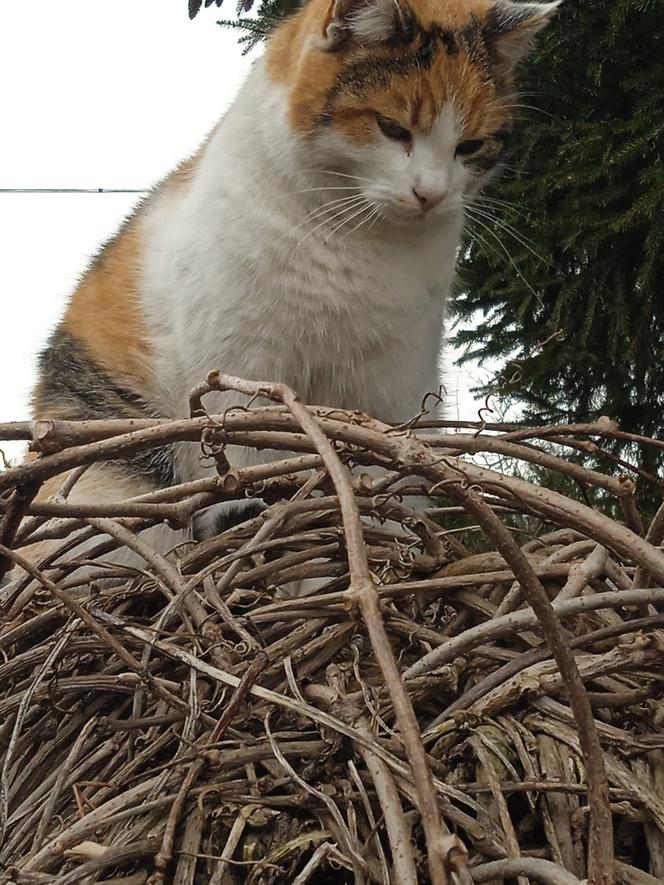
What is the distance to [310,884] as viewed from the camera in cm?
63

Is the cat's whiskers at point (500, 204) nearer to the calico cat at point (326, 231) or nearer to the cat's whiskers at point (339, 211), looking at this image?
the calico cat at point (326, 231)

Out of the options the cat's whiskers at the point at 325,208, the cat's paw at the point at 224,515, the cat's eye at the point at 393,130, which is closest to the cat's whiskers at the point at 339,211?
the cat's whiskers at the point at 325,208

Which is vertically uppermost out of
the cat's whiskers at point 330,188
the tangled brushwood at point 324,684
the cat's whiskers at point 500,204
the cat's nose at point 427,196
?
the cat's whiskers at point 500,204

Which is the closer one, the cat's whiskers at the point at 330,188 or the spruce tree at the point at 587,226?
the cat's whiskers at the point at 330,188

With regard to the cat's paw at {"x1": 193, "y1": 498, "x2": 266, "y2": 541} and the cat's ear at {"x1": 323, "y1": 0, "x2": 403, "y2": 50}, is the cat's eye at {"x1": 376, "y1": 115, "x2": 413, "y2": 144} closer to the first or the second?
the cat's ear at {"x1": 323, "y1": 0, "x2": 403, "y2": 50}

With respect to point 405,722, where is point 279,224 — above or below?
above

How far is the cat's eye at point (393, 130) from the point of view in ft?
5.16

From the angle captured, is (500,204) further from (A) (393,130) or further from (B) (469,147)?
Result: (A) (393,130)

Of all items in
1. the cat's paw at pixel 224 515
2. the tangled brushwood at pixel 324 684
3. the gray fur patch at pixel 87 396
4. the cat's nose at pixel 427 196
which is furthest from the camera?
the gray fur patch at pixel 87 396

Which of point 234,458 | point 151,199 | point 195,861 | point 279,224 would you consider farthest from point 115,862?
point 151,199

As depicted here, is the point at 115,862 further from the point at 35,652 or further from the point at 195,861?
the point at 35,652

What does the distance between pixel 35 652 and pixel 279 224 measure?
96 centimetres

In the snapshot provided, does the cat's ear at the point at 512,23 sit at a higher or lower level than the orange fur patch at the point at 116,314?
higher

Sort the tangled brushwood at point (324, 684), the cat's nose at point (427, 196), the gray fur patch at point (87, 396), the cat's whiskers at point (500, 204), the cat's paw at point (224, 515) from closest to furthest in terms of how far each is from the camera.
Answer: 1. the tangled brushwood at point (324, 684)
2. the cat's paw at point (224, 515)
3. the cat's nose at point (427, 196)
4. the gray fur patch at point (87, 396)
5. the cat's whiskers at point (500, 204)
